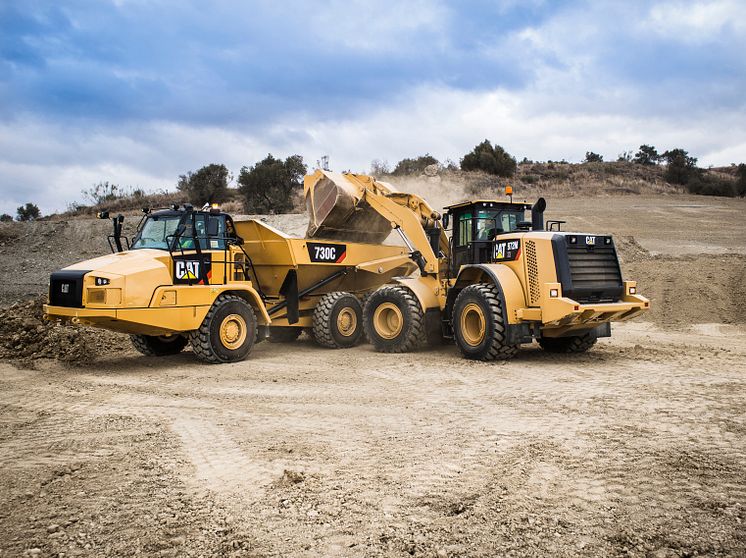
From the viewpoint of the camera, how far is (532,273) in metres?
Answer: 9.18

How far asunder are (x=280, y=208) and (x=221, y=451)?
25.1 m

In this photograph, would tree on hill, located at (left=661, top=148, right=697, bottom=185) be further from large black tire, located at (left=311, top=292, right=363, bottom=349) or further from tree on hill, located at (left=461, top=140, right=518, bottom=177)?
large black tire, located at (left=311, top=292, right=363, bottom=349)

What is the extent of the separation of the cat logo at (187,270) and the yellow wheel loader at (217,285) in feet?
0.05

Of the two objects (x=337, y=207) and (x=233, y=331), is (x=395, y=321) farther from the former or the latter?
(x=233, y=331)

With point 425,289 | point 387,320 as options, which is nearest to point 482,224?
point 425,289

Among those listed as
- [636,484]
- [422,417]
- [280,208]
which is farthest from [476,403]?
[280,208]

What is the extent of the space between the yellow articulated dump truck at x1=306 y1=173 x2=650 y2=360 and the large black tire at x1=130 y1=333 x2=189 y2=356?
3.20 metres

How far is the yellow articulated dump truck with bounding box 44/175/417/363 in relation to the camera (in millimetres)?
8734

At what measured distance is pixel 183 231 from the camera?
962 cm

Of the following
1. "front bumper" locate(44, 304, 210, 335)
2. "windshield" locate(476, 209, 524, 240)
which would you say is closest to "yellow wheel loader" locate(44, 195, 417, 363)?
"front bumper" locate(44, 304, 210, 335)

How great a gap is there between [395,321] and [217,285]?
3075 millimetres

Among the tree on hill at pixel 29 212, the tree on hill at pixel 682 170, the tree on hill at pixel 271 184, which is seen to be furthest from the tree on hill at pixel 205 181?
the tree on hill at pixel 682 170

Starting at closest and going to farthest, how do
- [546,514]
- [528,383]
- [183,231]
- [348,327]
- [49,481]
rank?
[546,514] < [49,481] < [528,383] < [183,231] < [348,327]

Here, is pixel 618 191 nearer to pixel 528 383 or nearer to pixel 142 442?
pixel 528 383
